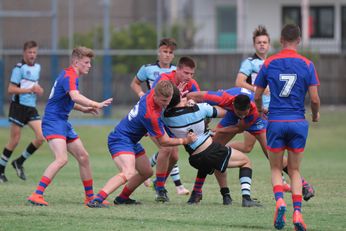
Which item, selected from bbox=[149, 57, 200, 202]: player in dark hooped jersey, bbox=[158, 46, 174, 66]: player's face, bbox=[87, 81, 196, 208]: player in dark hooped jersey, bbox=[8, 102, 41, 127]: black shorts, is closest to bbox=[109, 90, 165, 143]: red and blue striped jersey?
bbox=[87, 81, 196, 208]: player in dark hooped jersey

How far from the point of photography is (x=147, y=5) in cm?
3244

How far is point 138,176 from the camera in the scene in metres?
10.8

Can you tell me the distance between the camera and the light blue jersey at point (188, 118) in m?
10.1

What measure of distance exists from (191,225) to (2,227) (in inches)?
76.8

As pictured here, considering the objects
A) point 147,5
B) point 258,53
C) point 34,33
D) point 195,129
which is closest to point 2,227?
point 195,129

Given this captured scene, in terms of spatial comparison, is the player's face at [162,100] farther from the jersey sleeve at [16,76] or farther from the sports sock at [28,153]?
the jersey sleeve at [16,76]

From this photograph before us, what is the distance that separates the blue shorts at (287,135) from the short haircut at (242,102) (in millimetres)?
1035

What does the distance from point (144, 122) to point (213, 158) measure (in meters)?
0.96

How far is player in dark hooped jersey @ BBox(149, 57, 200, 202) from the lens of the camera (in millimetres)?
10719

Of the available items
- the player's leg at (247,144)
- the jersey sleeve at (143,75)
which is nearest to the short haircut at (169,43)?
the jersey sleeve at (143,75)

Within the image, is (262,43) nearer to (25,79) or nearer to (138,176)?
(138,176)

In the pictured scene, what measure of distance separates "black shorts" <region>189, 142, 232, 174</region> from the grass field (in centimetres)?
52

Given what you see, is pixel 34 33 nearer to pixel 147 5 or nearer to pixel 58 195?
pixel 147 5

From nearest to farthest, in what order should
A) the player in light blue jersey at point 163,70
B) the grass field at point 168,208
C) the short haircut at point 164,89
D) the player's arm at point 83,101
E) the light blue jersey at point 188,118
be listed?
the grass field at point 168,208, the short haircut at point 164,89, the light blue jersey at point 188,118, the player's arm at point 83,101, the player in light blue jersey at point 163,70
